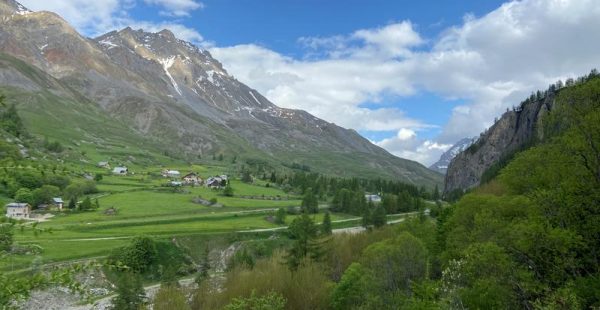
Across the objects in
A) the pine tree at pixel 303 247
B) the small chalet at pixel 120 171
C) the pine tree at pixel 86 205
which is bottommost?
the pine tree at pixel 303 247

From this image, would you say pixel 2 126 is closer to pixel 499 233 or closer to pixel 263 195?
pixel 499 233

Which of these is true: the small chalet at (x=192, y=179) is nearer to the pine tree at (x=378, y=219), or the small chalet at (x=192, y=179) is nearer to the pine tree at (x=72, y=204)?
the pine tree at (x=72, y=204)

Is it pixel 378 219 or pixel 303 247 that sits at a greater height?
pixel 378 219

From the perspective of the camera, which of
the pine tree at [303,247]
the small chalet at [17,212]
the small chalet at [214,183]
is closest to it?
the small chalet at [17,212]

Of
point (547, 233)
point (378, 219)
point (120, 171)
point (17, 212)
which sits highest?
point (120, 171)

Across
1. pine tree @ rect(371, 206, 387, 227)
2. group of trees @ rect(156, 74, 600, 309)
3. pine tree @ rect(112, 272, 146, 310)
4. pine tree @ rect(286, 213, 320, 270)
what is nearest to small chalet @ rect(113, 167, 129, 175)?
pine tree @ rect(371, 206, 387, 227)

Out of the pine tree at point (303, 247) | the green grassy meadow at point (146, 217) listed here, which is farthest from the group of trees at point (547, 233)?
the green grassy meadow at point (146, 217)

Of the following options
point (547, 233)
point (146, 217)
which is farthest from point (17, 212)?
point (146, 217)

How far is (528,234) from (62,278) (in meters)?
24.8

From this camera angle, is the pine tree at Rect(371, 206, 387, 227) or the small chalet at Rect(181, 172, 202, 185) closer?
the pine tree at Rect(371, 206, 387, 227)

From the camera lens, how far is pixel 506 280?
89.7ft

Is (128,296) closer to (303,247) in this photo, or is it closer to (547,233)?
(303,247)

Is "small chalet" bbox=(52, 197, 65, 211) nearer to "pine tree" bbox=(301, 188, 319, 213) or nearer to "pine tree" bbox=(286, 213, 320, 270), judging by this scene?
"pine tree" bbox=(301, 188, 319, 213)

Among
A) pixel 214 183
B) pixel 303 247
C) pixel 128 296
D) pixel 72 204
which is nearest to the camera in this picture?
pixel 128 296
